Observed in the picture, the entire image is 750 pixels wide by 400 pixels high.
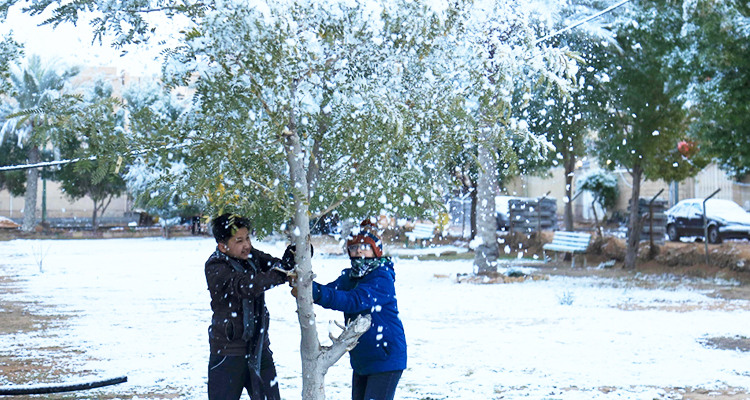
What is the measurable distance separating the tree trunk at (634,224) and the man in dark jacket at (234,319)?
15319 mm

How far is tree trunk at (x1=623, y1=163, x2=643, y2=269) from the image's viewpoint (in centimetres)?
1847

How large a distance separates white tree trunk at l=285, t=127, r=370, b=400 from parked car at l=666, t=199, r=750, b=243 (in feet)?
76.3

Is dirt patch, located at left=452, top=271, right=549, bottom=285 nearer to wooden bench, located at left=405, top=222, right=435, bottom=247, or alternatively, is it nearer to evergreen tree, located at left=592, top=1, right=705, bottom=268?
evergreen tree, located at left=592, top=1, right=705, bottom=268

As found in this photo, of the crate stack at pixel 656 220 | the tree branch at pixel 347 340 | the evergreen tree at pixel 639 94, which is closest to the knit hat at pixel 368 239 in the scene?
the tree branch at pixel 347 340

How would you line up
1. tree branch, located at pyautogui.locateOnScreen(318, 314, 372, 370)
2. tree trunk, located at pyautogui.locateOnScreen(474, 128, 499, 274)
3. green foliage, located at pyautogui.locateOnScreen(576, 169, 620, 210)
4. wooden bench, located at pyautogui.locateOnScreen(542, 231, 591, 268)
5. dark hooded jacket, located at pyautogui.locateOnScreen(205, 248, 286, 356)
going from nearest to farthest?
tree branch, located at pyautogui.locateOnScreen(318, 314, 372, 370)
dark hooded jacket, located at pyautogui.locateOnScreen(205, 248, 286, 356)
tree trunk, located at pyautogui.locateOnScreen(474, 128, 499, 274)
wooden bench, located at pyautogui.locateOnScreen(542, 231, 591, 268)
green foliage, located at pyautogui.locateOnScreen(576, 169, 620, 210)

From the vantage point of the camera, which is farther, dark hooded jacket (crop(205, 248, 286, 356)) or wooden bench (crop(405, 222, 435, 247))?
wooden bench (crop(405, 222, 435, 247))

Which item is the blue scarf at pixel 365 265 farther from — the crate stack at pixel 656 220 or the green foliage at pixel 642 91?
the crate stack at pixel 656 220

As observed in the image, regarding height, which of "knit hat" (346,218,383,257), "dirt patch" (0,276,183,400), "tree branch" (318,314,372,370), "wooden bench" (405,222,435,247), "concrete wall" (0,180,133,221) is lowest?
"dirt patch" (0,276,183,400)

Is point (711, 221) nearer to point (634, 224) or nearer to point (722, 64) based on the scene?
point (634, 224)

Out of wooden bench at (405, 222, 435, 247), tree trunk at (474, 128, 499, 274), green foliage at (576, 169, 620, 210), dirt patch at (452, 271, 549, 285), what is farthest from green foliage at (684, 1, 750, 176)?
green foliage at (576, 169, 620, 210)

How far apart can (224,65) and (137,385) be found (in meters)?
4.05

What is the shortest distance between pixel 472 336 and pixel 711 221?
60.2ft

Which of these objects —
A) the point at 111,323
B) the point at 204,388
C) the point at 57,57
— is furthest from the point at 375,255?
the point at 57,57

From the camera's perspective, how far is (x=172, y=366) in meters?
7.78
